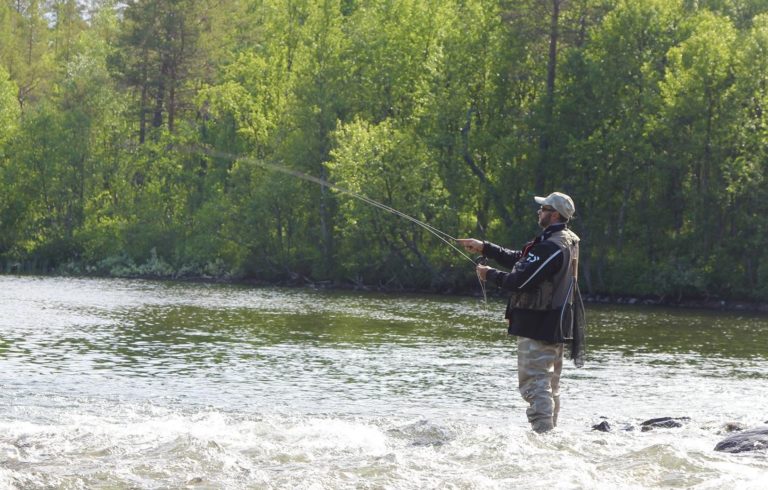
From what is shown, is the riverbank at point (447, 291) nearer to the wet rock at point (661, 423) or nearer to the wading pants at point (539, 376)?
the wet rock at point (661, 423)

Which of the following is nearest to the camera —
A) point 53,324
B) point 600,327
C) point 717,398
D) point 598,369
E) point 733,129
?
point 717,398

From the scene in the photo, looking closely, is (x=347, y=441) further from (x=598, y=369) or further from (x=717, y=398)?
(x=598, y=369)

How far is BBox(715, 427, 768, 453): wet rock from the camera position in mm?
9758

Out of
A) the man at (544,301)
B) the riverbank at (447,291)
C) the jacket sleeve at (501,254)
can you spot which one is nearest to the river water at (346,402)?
the man at (544,301)

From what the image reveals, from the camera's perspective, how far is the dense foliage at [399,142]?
38969 mm

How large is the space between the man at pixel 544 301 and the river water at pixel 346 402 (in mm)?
474

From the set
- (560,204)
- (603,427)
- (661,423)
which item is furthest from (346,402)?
(560,204)

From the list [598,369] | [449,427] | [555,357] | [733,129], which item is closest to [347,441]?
[449,427]

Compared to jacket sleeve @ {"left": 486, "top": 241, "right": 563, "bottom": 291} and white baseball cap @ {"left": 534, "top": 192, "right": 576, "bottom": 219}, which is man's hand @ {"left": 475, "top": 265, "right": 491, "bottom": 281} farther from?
white baseball cap @ {"left": 534, "top": 192, "right": 576, "bottom": 219}

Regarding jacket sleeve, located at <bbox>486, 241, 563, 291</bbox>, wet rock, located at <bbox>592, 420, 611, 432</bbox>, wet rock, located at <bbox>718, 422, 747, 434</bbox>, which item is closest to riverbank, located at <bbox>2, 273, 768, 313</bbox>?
wet rock, located at <bbox>718, 422, 747, 434</bbox>

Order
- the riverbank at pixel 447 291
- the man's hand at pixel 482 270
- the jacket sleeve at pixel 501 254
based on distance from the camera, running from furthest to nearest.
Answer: the riverbank at pixel 447 291, the jacket sleeve at pixel 501 254, the man's hand at pixel 482 270

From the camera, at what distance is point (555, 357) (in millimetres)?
9492

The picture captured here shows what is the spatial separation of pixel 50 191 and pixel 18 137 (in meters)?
3.74

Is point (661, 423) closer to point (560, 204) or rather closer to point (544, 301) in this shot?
point (544, 301)
